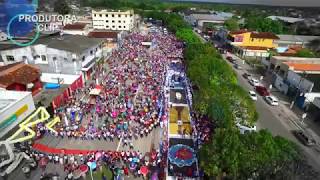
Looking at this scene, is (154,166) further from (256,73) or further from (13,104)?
(256,73)

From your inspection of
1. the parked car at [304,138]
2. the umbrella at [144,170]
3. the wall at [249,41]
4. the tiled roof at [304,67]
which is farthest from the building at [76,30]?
the parked car at [304,138]

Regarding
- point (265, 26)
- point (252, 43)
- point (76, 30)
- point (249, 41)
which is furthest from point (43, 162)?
point (265, 26)

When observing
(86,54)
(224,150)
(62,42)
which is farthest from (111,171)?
(62,42)

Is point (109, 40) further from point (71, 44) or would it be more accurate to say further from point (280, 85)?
point (280, 85)

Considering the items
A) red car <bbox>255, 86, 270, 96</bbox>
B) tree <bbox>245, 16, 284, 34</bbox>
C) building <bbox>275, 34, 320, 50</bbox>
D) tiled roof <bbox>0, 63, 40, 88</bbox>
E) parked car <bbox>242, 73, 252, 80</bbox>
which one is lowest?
red car <bbox>255, 86, 270, 96</bbox>

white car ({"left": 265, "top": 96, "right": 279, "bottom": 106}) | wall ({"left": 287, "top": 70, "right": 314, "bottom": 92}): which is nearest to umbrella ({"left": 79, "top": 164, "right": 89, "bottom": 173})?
white car ({"left": 265, "top": 96, "right": 279, "bottom": 106})

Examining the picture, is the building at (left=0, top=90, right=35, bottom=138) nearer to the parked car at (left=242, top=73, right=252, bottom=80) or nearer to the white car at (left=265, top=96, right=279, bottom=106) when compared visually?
the white car at (left=265, top=96, right=279, bottom=106)

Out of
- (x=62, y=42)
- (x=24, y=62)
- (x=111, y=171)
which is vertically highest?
(x=62, y=42)
